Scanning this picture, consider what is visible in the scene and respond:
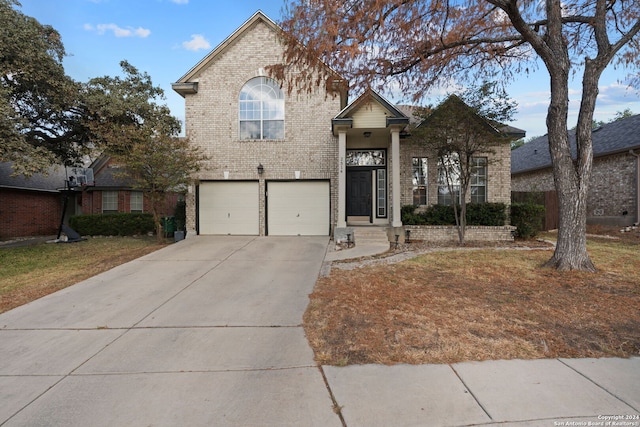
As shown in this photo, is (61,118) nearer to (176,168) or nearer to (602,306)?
(176,168)

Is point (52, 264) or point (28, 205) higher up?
point (28, 205)

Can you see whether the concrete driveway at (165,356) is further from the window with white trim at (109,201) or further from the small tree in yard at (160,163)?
the window with white trim at (109,201)

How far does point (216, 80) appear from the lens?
12.8m

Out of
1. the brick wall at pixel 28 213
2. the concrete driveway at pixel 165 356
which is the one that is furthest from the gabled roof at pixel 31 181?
the concrete driveway at pixel 165 356

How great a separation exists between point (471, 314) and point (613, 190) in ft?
54.5

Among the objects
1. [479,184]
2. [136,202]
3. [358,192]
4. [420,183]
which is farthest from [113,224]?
[479,184]

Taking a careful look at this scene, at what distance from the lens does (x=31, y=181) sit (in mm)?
18609

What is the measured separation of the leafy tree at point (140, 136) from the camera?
11.0 m

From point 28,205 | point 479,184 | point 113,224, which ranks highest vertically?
point 479,184

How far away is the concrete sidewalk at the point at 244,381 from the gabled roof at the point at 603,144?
553 inches

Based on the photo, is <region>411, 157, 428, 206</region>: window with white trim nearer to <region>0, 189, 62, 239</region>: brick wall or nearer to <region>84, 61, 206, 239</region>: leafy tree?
<region>84, 61, 206, 239</region>: leafy tree

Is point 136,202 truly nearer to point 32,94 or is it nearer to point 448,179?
point 32,94

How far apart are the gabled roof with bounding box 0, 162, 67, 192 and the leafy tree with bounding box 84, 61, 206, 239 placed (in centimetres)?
484

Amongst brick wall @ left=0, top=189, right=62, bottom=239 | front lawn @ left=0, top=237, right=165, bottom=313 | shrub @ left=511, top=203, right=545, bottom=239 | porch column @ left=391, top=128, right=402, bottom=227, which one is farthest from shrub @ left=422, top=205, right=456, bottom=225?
brick wall @ left=0, top=189, right=62, bottom=239
